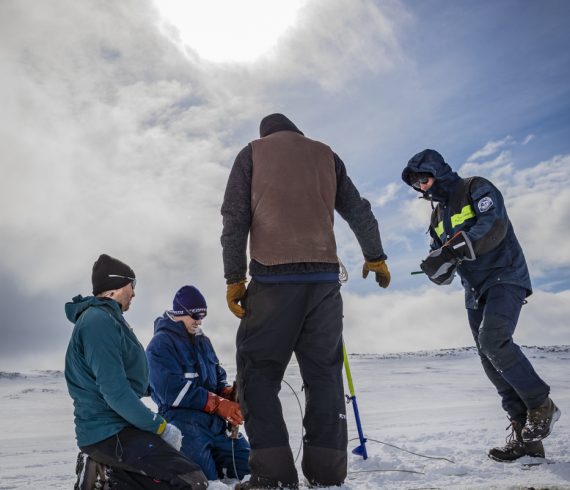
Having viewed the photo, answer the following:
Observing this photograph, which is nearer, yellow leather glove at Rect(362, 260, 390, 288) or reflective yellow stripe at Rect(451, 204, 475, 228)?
yellow leather glove at Rect(362, 260, 390, 288)

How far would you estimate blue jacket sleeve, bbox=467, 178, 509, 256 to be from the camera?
3537 millimetres

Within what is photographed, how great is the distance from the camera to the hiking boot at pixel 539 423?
3.22 metres

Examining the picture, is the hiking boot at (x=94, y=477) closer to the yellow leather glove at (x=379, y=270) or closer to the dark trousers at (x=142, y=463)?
the dark trousers at (x=142, y=463)

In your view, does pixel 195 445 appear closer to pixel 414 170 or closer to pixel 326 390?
pixel 326 390

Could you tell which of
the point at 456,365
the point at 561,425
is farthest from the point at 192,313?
the point at 456,365

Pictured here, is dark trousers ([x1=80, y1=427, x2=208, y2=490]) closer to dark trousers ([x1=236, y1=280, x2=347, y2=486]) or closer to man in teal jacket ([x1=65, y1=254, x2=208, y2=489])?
man in teal jacket ([x1=65, y1=254, x2=208, y2=489])

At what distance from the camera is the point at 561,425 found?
4.56 meters

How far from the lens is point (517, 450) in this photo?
3.34m

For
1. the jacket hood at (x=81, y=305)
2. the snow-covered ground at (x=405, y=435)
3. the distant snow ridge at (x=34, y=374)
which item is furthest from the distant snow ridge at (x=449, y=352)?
the jacket hood at (x=81, y=305)

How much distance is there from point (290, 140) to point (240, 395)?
1484 millimetres

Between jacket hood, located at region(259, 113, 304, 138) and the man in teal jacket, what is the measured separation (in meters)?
1.47

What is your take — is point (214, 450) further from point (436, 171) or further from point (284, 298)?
point (436, 171)

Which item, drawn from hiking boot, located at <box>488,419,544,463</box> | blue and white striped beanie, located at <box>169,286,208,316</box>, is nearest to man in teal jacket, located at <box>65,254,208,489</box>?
blue and white striped beanie, located at <box>169,286,208,316</box>

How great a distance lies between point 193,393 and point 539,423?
243cm
